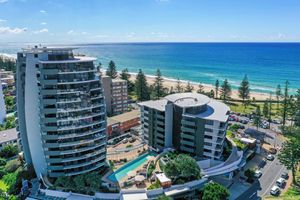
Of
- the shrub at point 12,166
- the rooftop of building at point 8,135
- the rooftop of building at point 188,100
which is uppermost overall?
the rooftop of building at point 188,100

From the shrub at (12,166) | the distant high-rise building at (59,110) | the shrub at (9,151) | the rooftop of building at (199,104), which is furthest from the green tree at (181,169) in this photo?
the shrub at (9,151)

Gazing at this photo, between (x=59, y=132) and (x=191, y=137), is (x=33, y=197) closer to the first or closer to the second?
(x=59, y=132)

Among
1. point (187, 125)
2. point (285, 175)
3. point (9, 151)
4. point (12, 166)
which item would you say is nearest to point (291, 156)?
point (285, 175)

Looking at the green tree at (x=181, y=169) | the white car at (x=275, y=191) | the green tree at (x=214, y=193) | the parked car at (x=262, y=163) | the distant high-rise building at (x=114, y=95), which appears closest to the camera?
the green tree at (x=214, y=193)

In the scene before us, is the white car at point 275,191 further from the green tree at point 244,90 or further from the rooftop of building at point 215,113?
the green tree at point 244,90

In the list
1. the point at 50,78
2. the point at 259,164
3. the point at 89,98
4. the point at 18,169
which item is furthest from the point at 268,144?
the point at 18,169

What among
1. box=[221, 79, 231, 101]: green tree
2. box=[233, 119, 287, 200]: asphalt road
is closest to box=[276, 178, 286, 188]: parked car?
box=[233, 119, 287, 200]: asphalt road

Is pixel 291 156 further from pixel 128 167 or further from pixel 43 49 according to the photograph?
pixel 43 49
